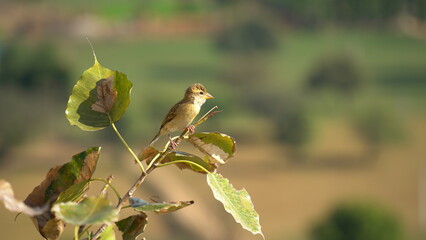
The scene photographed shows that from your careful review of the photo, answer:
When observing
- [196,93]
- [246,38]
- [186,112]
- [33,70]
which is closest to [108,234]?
[186,112]

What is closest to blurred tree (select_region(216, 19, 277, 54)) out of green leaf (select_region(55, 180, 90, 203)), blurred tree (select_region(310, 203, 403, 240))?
blurred tree (select_region(310, 203, 403, 240))

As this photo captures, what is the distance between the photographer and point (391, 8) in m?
26.4

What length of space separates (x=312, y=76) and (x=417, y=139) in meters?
5.01

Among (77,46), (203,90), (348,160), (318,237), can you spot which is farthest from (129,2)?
(203,90)

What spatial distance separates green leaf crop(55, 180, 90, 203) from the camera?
2.56ft

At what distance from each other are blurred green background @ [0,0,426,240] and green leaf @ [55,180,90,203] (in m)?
23.6

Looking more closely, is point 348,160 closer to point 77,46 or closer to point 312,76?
point 312,76

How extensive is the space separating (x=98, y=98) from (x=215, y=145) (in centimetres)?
13

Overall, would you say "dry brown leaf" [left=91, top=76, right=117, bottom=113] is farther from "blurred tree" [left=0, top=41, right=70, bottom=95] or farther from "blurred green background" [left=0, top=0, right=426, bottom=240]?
"blurred tree" [left=0, top=41, right=70, bottom=95]

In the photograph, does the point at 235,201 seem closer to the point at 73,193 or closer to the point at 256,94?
the point at 73,193

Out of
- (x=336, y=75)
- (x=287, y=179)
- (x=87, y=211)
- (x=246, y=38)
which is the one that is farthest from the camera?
(x=246, y=38)

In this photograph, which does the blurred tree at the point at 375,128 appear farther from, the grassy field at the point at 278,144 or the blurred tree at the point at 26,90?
the blurred tree at the point at 26,90

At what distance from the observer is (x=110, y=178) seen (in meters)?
0.83

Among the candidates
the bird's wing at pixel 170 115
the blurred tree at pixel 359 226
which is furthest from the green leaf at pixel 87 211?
the blurred tree at pixel 359 226
